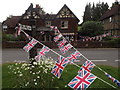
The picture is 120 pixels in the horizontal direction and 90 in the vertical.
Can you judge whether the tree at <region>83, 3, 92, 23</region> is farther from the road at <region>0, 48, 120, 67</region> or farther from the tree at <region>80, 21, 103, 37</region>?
the road at <region>0, 48, 120, 67</region>

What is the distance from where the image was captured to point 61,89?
5.06 m

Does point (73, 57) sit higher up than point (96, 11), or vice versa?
point (96, 11)

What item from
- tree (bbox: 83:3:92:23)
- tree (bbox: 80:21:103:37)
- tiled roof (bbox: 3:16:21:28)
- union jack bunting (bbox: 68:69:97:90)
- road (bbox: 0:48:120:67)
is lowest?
road (bbox: 0:48:120:67)

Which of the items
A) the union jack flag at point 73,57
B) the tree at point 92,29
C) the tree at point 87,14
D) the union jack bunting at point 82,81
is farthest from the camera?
the tree at point 87,14

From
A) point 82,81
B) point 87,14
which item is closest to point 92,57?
point 82,81

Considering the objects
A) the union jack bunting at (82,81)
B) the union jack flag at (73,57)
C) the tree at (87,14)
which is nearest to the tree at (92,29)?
the union jack flag at (73,57)

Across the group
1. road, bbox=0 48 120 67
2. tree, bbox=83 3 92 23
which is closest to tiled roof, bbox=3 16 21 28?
road, bbox=0 48 120 67

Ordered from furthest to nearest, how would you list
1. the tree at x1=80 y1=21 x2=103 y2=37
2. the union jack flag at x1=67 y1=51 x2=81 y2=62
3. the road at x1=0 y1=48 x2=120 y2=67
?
1. the tree at x1=80 y1=21 x2=103 y2=37
2. the road at x1=0 y1=48 x2=120 y2=67
3. the union jack flag at x1=67 y1=51 x2=81 y2=62

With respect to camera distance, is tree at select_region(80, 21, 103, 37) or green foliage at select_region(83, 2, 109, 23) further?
green foliage at select_region(83, 2, 109, 23)

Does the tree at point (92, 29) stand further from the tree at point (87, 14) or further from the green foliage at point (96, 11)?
the tree at point (87, 14)

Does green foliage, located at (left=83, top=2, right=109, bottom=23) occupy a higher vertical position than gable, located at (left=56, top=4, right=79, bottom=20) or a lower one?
higher

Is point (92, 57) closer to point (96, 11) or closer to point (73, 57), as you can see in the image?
point (73, 57)

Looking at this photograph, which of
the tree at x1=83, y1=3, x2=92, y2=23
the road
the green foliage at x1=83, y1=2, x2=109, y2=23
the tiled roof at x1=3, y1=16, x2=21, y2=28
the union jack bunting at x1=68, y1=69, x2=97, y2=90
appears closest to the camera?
the union jack bunting at x1=68, y1=69, x2=97, y2=90

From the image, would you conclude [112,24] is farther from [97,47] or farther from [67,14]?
[97,47]
